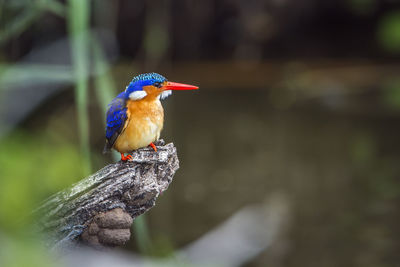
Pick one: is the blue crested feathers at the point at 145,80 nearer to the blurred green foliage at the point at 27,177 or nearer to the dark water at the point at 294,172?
the blurred green foliage at the point at 27,177

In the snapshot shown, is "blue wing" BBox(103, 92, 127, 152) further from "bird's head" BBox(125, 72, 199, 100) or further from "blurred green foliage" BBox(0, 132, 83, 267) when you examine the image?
"blurred green foliage" BBox(0, 132, 83, 267)

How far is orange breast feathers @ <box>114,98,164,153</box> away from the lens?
3.93ft

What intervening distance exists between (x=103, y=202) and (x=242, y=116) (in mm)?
5921

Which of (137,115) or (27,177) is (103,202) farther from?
(27,177)

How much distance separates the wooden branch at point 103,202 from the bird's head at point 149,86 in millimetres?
156

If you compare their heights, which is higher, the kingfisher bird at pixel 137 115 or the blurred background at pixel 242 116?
the blurred background at pixel 242 116

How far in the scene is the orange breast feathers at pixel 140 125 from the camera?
120 cm

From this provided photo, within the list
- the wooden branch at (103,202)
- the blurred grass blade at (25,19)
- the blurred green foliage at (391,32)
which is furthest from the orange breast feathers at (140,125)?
the blurred green foliage at (391,32)

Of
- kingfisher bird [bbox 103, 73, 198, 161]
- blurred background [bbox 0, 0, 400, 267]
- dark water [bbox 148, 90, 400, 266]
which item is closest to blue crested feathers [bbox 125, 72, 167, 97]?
kingfisher bird [bbox 103, 73, 198, 161]

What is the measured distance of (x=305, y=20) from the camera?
8914mm

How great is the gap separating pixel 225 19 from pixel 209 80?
37.7 inches

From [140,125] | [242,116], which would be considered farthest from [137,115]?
[242,116]

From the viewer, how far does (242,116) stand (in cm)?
684

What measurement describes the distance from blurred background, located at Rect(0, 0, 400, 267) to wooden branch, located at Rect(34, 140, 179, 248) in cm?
11
